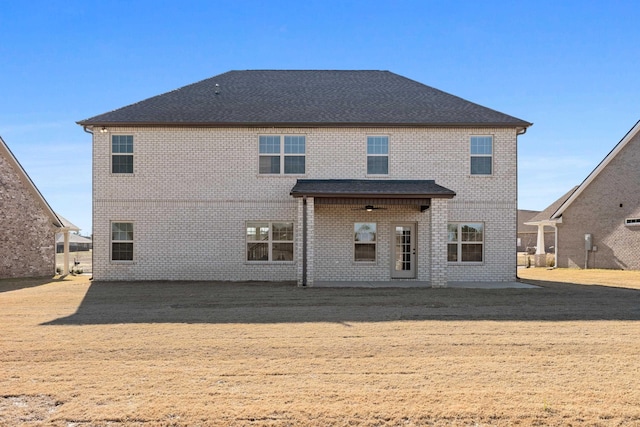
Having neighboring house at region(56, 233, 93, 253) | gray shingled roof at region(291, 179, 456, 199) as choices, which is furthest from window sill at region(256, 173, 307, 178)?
neighboring house at region(56, 233, 93, 253)

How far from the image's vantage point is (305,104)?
1903 centimetres

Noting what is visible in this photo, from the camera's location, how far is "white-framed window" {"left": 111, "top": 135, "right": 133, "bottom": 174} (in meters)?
18.0

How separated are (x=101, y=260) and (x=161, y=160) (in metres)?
4.18

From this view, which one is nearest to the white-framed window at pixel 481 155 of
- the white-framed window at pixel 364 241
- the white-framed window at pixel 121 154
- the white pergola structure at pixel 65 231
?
the white-framed window at pixel 364 241

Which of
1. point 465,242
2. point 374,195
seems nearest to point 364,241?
point 374,195

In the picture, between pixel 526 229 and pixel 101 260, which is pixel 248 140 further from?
pixel 526 229

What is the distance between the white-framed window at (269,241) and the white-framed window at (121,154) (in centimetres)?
486

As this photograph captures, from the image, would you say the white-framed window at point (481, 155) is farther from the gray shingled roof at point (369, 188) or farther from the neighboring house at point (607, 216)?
the neighboring house at point (607, 216)

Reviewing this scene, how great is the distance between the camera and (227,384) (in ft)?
18.9

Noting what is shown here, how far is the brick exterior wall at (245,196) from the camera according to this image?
17.9 meters

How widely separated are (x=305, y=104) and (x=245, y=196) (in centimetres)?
427

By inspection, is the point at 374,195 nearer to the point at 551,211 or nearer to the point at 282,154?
the point at 282,154

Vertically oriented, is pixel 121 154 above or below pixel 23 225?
above

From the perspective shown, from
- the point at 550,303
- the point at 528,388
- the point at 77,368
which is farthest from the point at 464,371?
the point at 550,303
